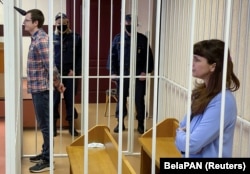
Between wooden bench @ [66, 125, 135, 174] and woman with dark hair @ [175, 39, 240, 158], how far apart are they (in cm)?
77

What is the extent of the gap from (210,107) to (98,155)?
158 centimetres

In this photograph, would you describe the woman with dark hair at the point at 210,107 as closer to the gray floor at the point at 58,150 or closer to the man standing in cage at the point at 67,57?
the gray floor at the point at 58,150

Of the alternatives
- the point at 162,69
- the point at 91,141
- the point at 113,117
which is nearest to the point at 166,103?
the point at 162,69

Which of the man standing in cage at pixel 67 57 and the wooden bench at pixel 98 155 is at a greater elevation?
the man standing in cage at pixel 67 57

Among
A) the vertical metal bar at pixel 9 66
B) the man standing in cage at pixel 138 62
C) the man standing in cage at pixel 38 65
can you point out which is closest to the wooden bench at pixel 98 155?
the man standing in cage at pixel 38 65

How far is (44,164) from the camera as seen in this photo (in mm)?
3830

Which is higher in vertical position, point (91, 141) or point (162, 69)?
point (162, 69)

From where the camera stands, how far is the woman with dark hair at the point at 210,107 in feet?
5.83

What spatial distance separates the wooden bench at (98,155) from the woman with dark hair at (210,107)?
30.3 inches

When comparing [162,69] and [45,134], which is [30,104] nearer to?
[45,134]

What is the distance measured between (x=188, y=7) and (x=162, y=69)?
2.94 ft

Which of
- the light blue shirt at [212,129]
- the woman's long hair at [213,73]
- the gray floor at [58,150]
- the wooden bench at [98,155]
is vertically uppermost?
the woman's long hair at [213,73]

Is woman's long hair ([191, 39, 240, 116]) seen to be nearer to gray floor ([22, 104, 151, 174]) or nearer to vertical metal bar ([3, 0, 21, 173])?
vertical metal bar ([3, 0, 21, 173])

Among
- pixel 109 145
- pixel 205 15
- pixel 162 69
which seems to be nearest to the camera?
pixel 109 145
